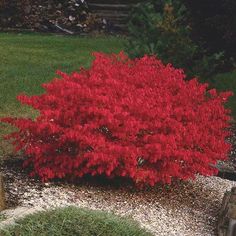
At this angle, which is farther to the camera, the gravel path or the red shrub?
the red shrub

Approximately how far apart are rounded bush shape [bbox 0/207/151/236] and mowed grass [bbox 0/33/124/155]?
2.88 meters

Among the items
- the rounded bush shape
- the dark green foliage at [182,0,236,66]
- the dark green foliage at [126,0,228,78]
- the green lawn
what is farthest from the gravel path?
the dark green foliage at [182,0,236,66]

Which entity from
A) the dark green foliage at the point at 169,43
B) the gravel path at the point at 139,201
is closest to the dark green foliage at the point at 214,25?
the dark green foliage at the point at 169,43

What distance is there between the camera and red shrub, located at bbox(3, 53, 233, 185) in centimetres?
692

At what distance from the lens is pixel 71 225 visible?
533 cm

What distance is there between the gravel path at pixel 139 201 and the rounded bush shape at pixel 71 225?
899 mm

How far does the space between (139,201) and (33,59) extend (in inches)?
357


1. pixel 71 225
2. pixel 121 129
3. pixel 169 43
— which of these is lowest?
pixel 169 43

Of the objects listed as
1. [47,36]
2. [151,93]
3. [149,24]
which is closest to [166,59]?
[149,24]

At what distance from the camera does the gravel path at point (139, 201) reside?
21.9ft

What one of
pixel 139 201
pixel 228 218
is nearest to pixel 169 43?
pixel 139 201

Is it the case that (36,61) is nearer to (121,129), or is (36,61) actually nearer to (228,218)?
(121,129)

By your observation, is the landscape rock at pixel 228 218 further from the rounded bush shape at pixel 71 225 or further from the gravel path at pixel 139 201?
the rounded bush shape at pixel 71 225

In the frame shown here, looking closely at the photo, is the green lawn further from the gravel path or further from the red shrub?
the gravel path
